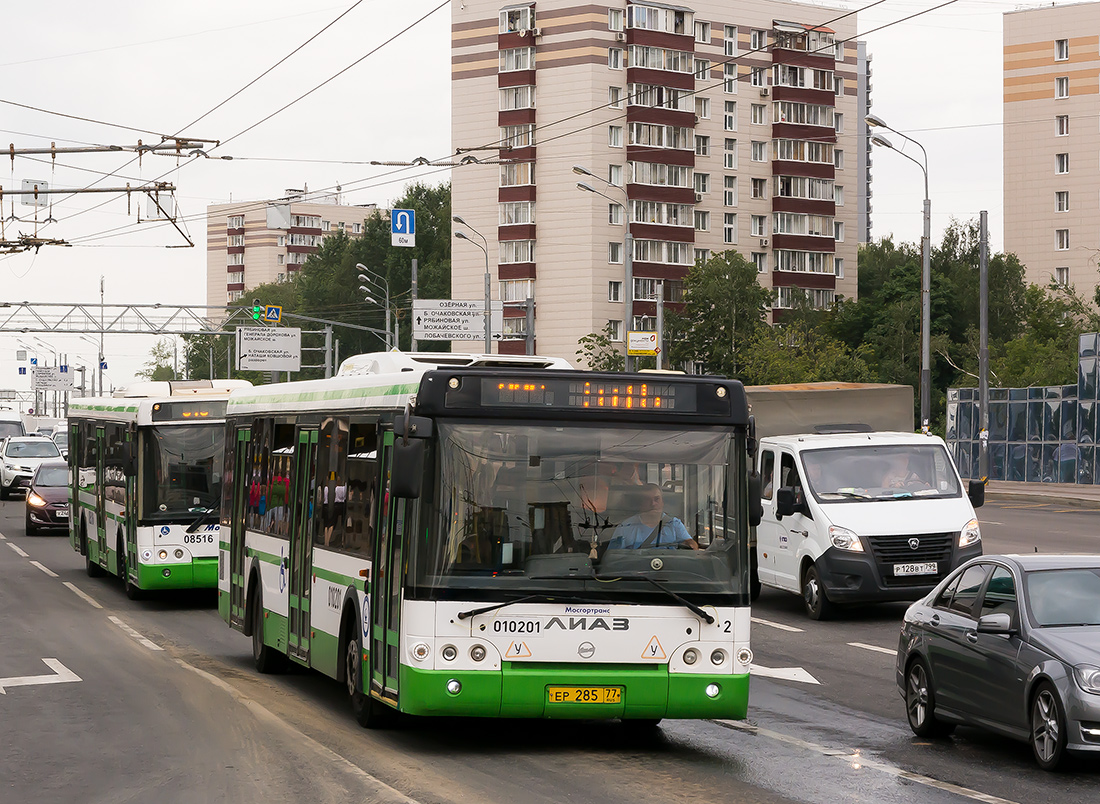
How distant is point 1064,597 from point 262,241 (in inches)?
6743

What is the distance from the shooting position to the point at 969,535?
1775 centimetres

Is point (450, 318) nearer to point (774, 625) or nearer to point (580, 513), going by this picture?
point (774, 625)

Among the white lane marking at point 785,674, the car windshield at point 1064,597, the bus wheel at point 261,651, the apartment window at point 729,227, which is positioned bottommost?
the white lane marking at point 785,674

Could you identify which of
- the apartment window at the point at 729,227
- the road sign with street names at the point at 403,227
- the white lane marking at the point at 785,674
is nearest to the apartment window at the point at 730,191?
the apartment window at the point at 729,227

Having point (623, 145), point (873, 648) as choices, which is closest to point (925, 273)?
point (873, 648)

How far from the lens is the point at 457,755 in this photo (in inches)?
394

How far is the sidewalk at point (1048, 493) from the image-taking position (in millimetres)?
41438

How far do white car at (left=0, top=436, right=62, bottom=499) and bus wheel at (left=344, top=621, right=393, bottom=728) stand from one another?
37480 millimetres

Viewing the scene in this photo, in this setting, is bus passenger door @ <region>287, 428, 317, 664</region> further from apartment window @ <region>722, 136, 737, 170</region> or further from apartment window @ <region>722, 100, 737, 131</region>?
apartment window @ <region>722, 100, 737, 131</region>

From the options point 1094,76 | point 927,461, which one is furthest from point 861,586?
point 1094,76

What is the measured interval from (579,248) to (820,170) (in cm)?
1928

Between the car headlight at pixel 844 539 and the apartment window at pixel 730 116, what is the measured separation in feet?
253

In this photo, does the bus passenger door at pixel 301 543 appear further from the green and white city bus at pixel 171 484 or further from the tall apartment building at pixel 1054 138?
the tall apartment building at pixel 1054 138

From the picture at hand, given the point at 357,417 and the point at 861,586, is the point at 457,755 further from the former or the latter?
the point at 861,586
